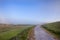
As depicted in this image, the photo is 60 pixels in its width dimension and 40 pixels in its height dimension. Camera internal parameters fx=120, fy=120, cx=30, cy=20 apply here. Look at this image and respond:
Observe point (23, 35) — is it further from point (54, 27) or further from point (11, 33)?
point (54, 27)

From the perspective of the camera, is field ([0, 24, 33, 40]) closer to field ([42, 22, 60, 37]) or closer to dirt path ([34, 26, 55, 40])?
dirt path ([34, 26, 55, 40])

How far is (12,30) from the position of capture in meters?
1.88

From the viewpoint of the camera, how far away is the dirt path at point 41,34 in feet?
6.71

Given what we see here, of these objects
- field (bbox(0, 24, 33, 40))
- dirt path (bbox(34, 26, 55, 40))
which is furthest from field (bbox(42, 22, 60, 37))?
field (bbox(0, 24, 33, 40))

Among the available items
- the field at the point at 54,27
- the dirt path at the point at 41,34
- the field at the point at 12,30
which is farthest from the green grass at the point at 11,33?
the field at the point at 54,27

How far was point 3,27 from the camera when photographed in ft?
6.06

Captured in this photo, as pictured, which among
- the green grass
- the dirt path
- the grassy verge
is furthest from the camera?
the dirt path

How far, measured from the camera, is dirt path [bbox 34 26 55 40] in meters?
2.05

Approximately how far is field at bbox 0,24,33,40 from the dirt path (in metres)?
0.17

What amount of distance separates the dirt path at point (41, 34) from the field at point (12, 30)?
0.55 ft

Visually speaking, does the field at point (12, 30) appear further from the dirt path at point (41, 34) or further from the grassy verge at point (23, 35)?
the dirt path at point (41, 34)

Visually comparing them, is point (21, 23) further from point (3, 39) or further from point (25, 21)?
point (3, 39)

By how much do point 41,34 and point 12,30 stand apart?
523 millimetres

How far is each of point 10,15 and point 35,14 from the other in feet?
1.38
